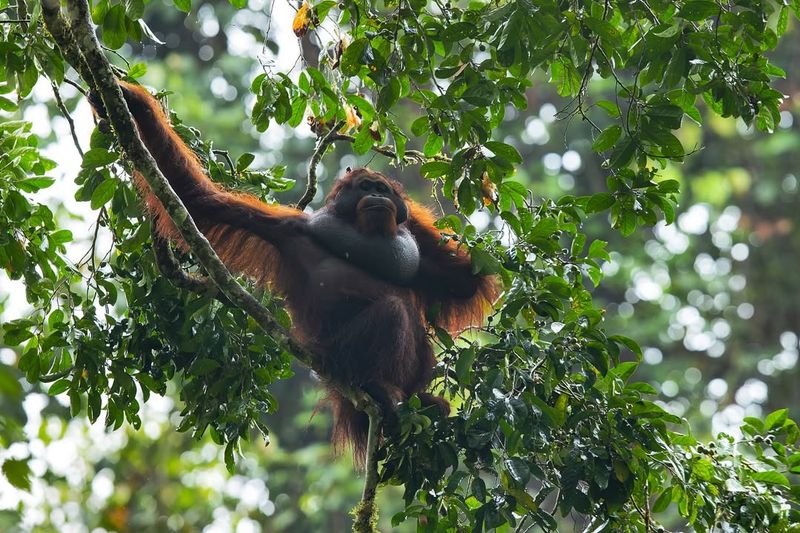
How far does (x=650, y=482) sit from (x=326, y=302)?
179 cm

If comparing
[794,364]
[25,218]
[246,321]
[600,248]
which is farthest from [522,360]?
[794,364]

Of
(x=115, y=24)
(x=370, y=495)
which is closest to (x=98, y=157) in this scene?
(x=115, y=24)

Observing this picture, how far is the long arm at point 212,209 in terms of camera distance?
13.9 feet

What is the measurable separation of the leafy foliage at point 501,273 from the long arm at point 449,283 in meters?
0.90

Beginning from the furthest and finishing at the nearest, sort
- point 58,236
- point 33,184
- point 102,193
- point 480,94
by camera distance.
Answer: point 58,236 < point 33,184 < point 102,193 < point 480,94

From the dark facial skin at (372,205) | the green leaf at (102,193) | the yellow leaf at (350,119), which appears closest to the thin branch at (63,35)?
the green leaf at (102,193)

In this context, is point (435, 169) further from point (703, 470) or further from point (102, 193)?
Result: point (703, 470)

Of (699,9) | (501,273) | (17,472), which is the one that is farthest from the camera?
(501,273)

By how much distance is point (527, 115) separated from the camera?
1366 cm

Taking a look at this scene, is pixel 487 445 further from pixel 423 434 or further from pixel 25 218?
pixel 25 218

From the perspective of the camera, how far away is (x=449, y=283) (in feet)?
16.6

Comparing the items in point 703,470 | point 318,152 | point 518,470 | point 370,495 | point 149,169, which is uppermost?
point 149,169

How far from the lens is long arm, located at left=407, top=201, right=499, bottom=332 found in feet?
16.5

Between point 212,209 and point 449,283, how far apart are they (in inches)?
51.1
